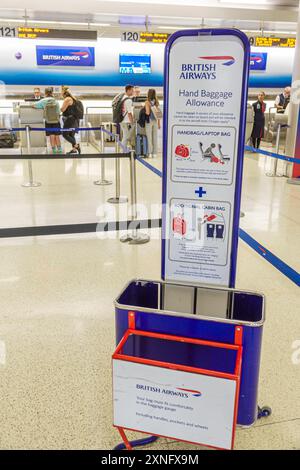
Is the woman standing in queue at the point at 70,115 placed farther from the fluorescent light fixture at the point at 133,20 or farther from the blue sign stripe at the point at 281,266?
the blue sign stripe at the point at 281,266

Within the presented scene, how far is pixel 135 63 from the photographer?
1575 cm

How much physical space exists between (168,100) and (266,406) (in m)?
1.64

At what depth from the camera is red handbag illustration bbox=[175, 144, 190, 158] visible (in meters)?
2.03

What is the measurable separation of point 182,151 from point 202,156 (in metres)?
0.10

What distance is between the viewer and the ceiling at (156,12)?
34.0 ft

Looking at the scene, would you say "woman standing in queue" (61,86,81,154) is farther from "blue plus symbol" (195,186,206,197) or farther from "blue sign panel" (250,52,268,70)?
"blue sign panel" (250,52,268,70)

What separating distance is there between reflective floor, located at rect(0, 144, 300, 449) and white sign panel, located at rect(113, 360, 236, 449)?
0.39m

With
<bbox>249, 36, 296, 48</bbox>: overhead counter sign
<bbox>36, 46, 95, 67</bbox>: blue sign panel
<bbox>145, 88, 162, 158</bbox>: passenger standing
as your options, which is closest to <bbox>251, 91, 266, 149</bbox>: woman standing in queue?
<bbox>145, 88, 162, 158</bbox>: passenger standing

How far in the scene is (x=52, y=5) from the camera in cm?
1039

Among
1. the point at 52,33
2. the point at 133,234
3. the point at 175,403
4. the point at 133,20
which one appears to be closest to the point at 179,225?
the point at 175,403

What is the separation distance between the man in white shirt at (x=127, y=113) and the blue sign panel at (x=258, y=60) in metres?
8.99

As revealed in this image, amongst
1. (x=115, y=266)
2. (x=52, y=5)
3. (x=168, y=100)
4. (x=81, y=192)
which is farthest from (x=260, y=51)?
(x=168, y=100)

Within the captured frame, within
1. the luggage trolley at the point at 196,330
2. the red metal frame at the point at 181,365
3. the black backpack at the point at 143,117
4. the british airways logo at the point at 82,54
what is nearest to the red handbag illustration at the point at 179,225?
the luggage trolley at the point at 196,330
